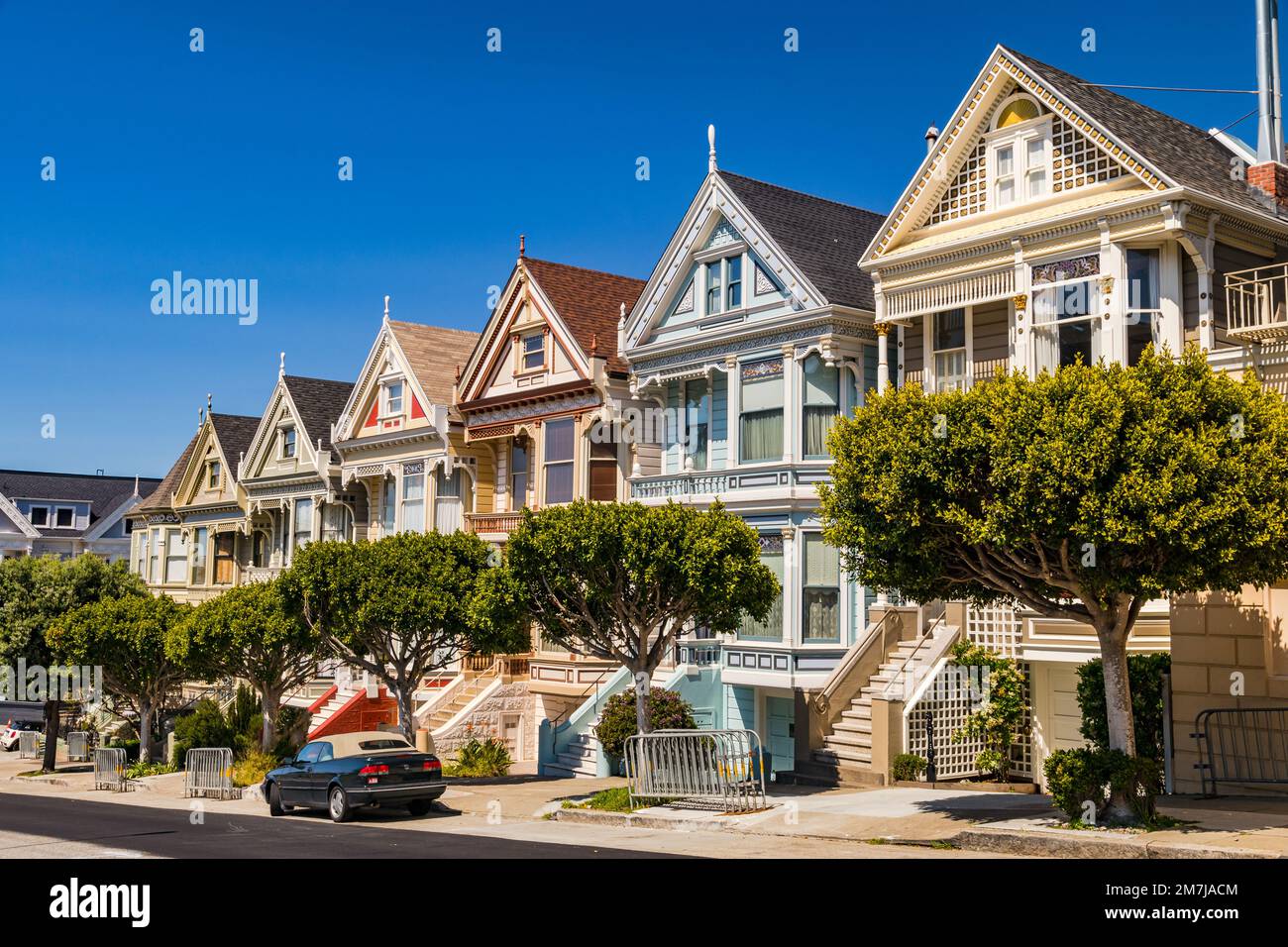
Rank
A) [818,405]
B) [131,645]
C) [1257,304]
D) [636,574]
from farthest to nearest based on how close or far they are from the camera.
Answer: [131,645] → [818,405] → [636,574] → [1257,304]

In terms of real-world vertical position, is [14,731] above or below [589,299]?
below

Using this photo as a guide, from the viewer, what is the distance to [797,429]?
93.3 feet

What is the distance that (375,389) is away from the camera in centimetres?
4300

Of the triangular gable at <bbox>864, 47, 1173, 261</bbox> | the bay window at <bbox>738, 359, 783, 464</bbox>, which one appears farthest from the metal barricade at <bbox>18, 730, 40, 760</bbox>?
the triangular gable at <bbox>864, 47, 1173, 261</bbox>

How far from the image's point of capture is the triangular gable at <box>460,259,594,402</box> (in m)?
35.2

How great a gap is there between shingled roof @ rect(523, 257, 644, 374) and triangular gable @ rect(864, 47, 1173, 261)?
10170mm

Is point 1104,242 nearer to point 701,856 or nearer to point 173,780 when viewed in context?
point 701,856

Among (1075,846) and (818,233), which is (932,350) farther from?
(1075,846)

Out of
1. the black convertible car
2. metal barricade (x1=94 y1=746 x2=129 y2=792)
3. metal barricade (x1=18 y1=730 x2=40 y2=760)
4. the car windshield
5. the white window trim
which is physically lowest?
metal barricade (x1=18 y1=730 x2=40 y2=760)

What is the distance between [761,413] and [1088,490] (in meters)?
14.2

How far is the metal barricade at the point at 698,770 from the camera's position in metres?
20.4

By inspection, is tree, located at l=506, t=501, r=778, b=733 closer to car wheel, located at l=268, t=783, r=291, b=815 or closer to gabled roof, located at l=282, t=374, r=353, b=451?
car wheel, located at l=268, t=783, r=291, b=815

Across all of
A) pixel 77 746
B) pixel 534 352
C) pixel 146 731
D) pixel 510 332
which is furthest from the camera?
pixel 77 746

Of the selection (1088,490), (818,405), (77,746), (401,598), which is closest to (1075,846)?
(1088,490)
